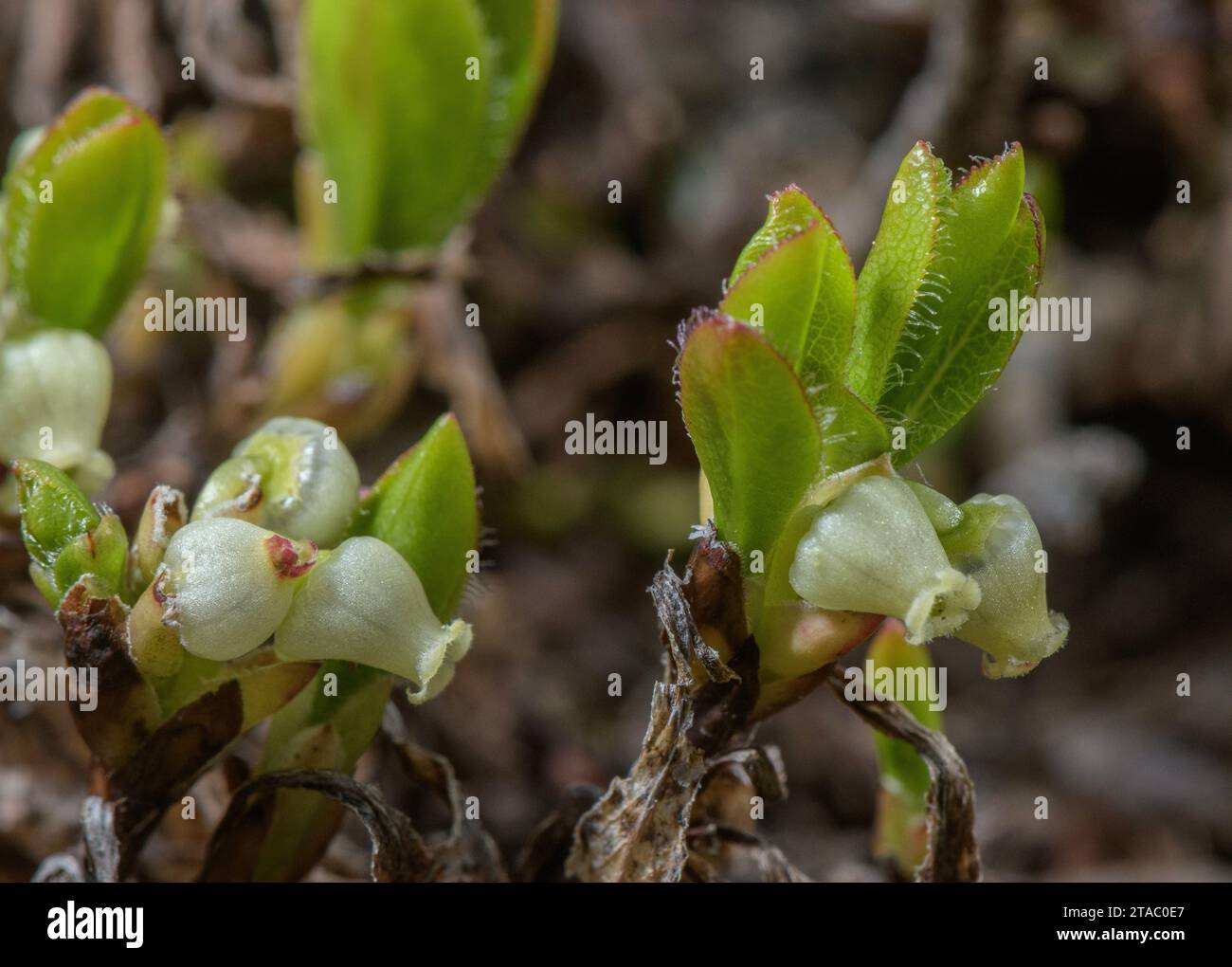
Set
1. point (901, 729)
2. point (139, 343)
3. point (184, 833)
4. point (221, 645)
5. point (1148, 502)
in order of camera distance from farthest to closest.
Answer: point (1148, 502) < point (139, 343) < point (184, 833) < point (901, 729) < point (221, 645)

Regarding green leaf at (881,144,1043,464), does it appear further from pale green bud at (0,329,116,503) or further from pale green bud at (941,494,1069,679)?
pale green bud at (0,329,116,503)

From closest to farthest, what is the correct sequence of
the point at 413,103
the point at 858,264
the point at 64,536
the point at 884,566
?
the point at 884,566
the point at 64,536
the point at 413,103
the point at 858,264

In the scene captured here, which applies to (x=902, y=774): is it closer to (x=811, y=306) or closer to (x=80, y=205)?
(x=811, y=306)

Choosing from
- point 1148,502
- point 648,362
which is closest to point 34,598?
point 648,362

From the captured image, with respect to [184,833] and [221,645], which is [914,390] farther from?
[184,833]

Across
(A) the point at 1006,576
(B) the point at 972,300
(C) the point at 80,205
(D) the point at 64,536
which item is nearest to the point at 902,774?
(A) the point at 1006,576
